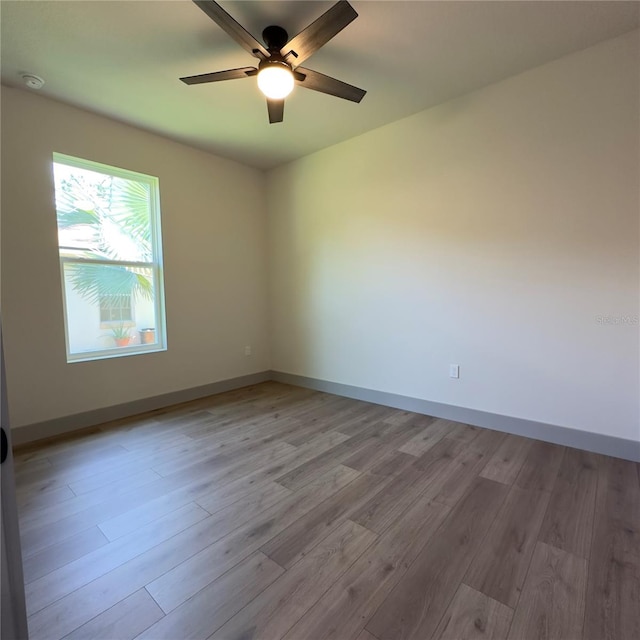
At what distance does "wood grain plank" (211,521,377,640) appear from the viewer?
3.87 feet

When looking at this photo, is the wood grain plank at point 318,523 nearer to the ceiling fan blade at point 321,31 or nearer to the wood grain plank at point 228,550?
the wood grain plank at point 228,550

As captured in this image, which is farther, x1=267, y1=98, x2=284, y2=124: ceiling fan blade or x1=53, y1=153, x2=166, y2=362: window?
x1=53, y1=153, x2=166, y2=362: window

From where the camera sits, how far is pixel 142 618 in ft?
4.01

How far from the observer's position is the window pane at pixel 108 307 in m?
3.00

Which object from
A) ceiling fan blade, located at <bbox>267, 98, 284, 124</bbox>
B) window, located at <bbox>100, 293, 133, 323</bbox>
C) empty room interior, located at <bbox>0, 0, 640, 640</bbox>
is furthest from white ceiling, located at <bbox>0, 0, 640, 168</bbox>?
window, located at <bbox>100, 293, 133, 323</bbox>

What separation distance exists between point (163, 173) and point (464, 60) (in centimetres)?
289

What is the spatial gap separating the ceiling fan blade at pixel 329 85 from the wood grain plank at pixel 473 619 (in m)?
2.71

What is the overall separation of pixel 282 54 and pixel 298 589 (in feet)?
8.84

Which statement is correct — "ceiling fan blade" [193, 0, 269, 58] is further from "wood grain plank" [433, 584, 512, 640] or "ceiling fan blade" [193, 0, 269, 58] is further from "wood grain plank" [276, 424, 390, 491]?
"wood grain plank" [433, 584, 512, 640]

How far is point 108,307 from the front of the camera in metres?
3.23

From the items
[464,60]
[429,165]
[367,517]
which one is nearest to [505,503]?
[367,517]

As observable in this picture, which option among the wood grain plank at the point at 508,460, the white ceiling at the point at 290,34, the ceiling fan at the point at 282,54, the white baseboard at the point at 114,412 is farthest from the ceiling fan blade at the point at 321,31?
the white baseboard at the point at 114,412

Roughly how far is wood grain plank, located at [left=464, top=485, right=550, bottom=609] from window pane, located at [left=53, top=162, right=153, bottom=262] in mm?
3618

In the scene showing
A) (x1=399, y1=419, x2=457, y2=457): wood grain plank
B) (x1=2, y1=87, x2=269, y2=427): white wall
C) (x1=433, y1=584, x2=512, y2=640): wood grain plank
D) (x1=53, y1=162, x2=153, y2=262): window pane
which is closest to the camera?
(x1=433, y1=584, x2=512, y2=640): wood grain plank
